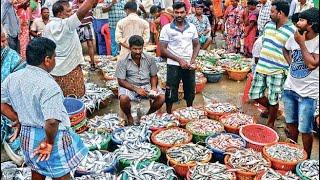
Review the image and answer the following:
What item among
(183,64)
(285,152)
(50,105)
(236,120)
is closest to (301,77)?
(285,152)

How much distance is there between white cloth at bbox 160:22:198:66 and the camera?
6.80 meters

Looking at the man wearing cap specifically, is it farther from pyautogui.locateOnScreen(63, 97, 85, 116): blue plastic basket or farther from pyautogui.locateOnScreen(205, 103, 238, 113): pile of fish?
pyautogui.locateOnScreen(63, 97, 85, 116): blue plastic basket

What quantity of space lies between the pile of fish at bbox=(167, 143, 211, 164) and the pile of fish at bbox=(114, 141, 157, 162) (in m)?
0.24

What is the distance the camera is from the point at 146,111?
25.0 ft

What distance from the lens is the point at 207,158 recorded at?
534 centimetres

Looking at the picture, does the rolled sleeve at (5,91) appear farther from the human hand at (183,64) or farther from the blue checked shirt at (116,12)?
the blue checked shirt at (116,12)

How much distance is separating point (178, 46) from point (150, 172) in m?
2.57

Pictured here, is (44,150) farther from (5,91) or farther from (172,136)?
(172,136)

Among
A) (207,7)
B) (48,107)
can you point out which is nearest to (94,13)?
(207,7)

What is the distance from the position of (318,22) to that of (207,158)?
2076 mm

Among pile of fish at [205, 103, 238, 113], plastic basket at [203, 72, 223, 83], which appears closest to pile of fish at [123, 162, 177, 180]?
pile of fish at [205, 103, 238, 113]

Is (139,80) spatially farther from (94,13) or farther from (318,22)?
(94,13)

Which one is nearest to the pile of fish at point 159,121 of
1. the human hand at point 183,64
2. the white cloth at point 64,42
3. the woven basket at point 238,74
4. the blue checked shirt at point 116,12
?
the human hand at point 183,64

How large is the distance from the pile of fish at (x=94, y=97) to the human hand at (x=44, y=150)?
3.60 m
